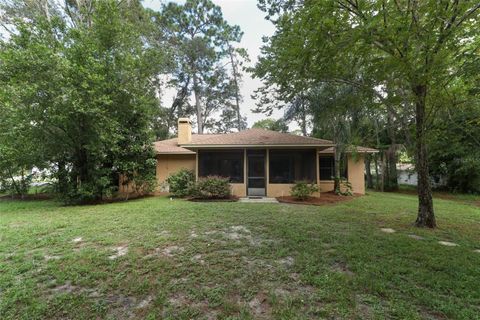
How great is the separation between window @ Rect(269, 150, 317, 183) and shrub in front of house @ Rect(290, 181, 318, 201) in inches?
27.0

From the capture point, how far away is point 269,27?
7.61m

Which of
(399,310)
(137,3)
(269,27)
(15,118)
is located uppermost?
(137,3)

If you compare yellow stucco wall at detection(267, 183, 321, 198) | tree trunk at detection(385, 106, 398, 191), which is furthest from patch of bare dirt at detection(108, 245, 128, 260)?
tree trunk at detection(385, 106, 398, 191)

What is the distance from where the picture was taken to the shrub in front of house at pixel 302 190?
957cm

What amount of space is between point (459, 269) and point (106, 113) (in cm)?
1084

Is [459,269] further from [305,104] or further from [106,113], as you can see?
[106,113]

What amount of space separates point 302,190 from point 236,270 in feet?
22.2

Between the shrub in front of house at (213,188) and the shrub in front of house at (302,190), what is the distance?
9.28 feet

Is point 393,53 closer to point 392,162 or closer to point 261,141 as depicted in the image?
point 261,141

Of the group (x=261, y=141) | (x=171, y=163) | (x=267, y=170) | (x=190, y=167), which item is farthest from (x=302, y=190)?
(x=171, y=163)

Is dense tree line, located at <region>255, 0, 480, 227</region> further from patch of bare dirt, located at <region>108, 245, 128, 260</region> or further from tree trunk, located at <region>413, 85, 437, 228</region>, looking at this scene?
patch of bare dirt, located at <region>108, 245, 128, 260</region>

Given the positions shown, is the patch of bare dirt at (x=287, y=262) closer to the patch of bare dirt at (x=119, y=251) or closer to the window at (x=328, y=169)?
the patch of bare dirt at (x=119, y=251)

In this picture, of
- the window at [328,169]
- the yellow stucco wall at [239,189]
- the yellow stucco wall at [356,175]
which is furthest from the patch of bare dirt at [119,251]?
the yellow stucco wall at [356,175]

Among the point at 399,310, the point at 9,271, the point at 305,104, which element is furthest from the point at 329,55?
the point at 305,104
